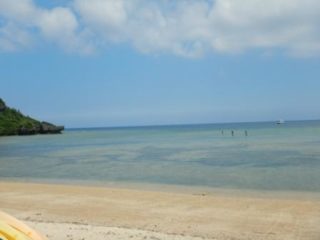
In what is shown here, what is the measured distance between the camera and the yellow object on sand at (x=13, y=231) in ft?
10.7

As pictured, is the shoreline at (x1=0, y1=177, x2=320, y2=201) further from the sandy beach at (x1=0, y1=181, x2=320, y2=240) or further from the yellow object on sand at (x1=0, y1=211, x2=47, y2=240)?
the yellow object on sand at (x1=0, y1=211, x2=47, y2=240)

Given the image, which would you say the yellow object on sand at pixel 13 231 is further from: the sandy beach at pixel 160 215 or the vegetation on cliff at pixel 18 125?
the vegetation on cliff at pixel 18 125

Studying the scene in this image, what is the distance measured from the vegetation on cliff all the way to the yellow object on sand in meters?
118

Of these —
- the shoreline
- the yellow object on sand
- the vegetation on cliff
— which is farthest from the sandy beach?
the vegetation on cliff

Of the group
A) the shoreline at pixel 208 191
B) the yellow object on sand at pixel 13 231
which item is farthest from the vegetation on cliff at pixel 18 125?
the yellow object on sand at pixel 13 231

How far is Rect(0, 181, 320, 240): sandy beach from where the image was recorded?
34.0ft

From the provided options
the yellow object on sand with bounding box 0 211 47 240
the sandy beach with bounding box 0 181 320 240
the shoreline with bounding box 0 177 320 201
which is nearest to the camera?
the yellow object on sand with bounding box 0 211 47 240

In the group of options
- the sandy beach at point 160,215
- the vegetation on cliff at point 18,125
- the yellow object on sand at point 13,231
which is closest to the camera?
the yellow object on sand at point 13,231

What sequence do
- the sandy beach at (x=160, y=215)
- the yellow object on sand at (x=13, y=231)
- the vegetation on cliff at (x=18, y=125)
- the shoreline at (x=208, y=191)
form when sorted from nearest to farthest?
1. the yellow object on sand at (x=13, y=231)
2. the sandy beach at (x=160, y=215)
3. the shoreline at (x=208, y=191)
4. the vegetation on cliff at (x=18, y=125)

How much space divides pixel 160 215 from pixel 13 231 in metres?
10.2

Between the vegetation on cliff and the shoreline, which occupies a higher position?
the vegetation on cliff

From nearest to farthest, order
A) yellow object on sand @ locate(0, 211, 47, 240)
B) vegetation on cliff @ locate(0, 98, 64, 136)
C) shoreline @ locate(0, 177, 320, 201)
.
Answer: yellow object on sand @ locate(0, 211, 47, 240), shoreline @ locate(0, 177, 320, 201), vegetation on cliff @ locate(0, 98, 64, 136)

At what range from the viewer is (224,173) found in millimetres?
25812

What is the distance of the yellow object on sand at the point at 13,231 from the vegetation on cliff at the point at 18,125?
387 feet
